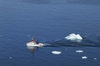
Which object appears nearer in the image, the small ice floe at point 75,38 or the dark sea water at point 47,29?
the dark sea water at point 47,29

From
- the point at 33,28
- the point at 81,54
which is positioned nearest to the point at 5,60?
the point at 81,54

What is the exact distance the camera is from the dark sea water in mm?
46000

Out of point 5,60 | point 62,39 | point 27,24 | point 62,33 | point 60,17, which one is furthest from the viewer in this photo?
point 60,17

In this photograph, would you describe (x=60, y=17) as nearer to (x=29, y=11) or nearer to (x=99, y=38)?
(x=29, y=11)

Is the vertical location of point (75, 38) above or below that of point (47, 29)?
below

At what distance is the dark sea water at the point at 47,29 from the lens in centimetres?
4600

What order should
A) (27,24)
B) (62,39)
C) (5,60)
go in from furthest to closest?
(27,24)
(62,39)
(5,60)

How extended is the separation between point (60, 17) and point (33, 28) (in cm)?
886

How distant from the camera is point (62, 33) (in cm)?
5572

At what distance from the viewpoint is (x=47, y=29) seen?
58.3m

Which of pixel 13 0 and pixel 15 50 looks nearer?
pixel 15 50

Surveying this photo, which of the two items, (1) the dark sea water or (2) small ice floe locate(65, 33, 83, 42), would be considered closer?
(1) the dark sea water

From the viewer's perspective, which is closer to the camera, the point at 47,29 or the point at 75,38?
the point at 75,38

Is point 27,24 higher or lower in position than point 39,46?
higher
